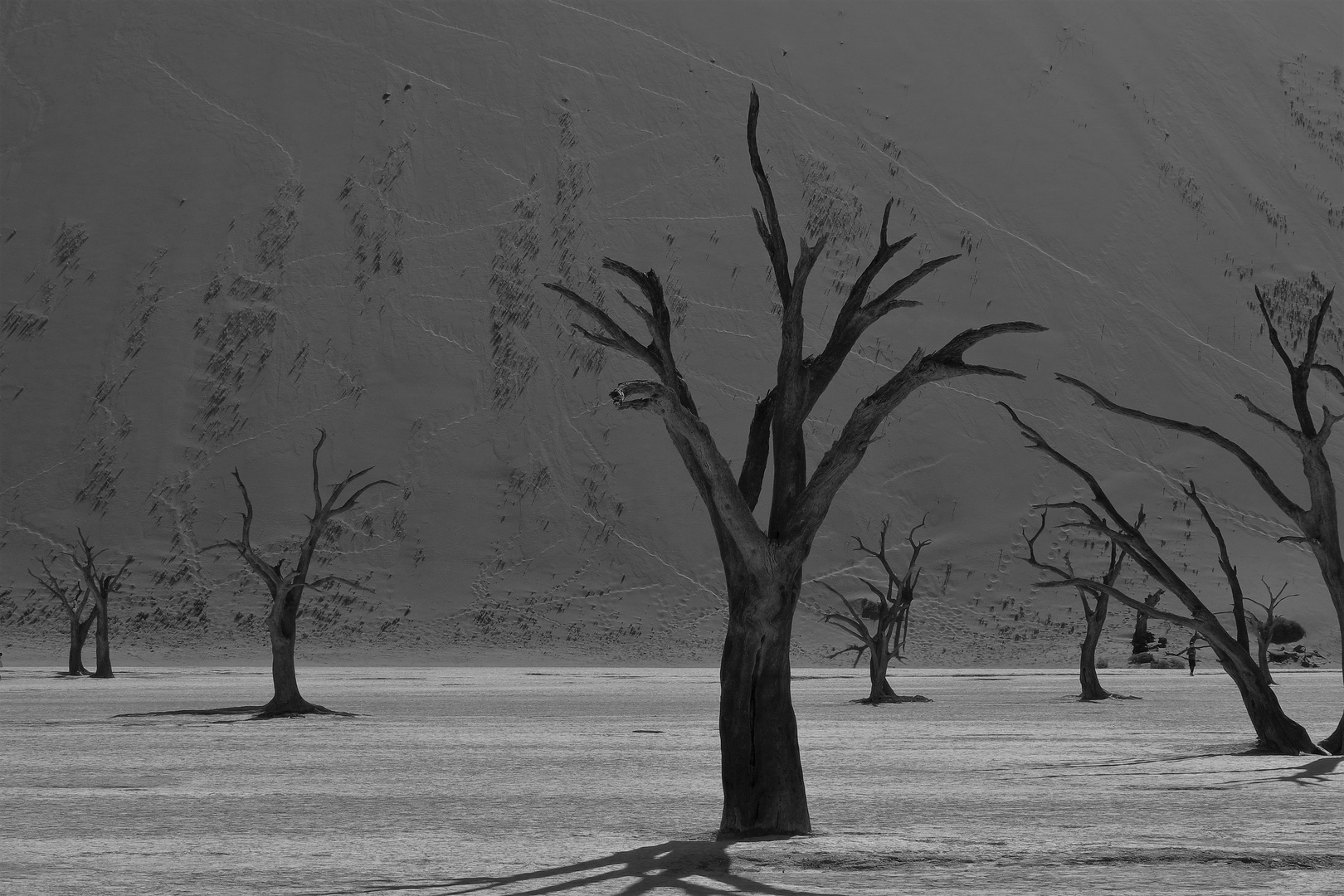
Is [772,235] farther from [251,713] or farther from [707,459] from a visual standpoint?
[251,713]

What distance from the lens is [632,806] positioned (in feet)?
43.8

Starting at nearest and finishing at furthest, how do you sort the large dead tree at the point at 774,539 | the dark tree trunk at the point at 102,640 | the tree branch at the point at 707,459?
the tree branch at the point at 707,459 < the large dead tree at the point at 774,539 < the dark tree trunk at the point at 102,640

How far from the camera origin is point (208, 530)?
220 ft

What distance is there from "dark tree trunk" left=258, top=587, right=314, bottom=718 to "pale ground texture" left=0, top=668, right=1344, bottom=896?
1202 mm

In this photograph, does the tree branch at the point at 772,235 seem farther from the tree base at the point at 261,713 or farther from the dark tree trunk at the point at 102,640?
the dark tree trunk at the point at 102,640

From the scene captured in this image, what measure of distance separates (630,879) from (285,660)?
18.2 metres

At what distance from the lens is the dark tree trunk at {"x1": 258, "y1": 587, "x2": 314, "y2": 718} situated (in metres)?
25.8

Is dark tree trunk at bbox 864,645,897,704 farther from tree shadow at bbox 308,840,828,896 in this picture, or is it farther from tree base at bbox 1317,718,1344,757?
tree shadow at bbox 308,840,828,896

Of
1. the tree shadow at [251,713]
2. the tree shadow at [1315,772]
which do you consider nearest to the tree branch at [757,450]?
the tree shadow at [1315,772]

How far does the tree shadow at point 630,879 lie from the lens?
8.79m

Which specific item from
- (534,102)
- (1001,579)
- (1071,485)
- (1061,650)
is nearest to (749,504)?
(1061,650)

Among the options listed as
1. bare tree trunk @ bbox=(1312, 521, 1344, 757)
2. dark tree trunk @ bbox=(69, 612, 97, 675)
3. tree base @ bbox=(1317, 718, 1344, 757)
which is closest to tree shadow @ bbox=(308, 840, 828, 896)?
bare tree trunk @ bbox=(1312, 521, 1344, 757)

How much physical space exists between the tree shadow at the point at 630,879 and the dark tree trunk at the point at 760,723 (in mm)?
712

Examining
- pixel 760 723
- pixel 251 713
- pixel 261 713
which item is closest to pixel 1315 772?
pixel 760 723
